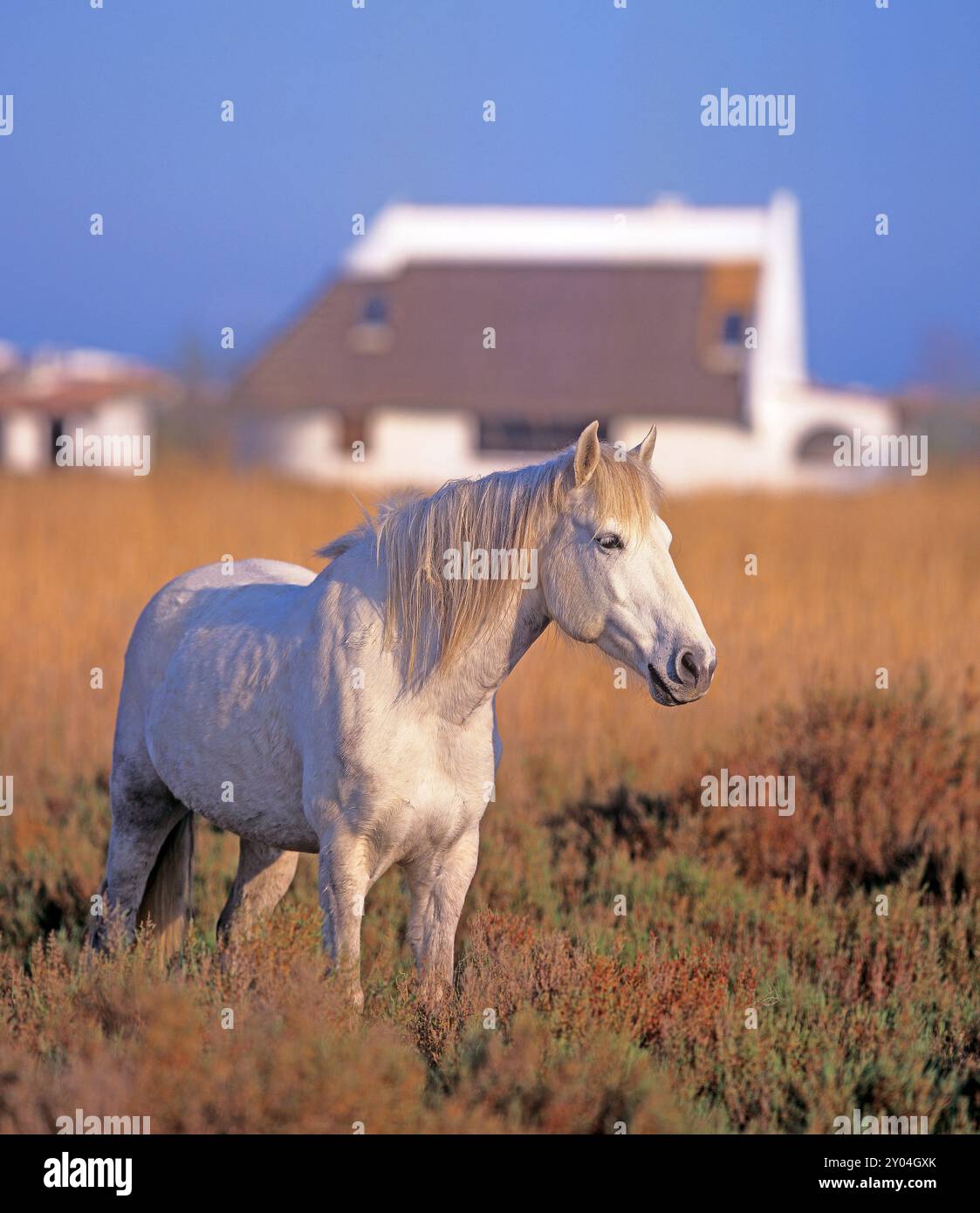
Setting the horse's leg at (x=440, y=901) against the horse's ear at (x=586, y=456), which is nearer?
the horse's ear at (x=586, y=456)

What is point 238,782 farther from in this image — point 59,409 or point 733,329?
point 59,409

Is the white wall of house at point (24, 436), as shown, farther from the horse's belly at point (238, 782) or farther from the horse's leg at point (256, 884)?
the horse's belly at point (238, 782)

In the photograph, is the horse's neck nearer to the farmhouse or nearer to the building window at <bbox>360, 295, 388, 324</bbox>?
the farmhouse

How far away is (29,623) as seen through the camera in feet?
36.7

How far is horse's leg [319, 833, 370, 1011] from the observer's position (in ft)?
12.9

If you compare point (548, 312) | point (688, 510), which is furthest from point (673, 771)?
point (548, 312)

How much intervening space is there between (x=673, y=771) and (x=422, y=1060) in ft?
13.5

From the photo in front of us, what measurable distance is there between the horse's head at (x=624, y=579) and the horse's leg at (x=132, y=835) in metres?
1.87

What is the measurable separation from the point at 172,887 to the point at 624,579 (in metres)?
2.29

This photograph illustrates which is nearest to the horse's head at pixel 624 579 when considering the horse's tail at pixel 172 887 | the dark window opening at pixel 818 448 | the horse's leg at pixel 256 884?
the horse's leg at pixel 256 884

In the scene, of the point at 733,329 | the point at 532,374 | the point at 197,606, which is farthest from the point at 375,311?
the point at 197,606

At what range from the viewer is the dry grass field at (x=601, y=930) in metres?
3.37

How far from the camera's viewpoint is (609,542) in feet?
12.3

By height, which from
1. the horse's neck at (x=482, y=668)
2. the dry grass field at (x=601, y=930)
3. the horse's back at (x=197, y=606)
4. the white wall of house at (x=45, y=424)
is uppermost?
the white wall of house at (x=45, y=424)
